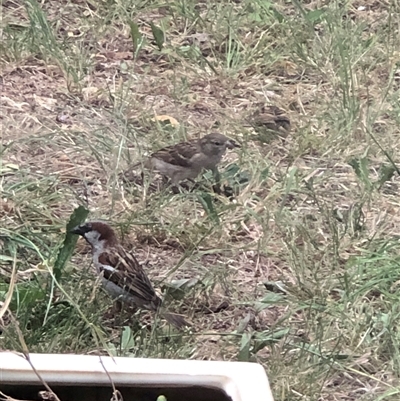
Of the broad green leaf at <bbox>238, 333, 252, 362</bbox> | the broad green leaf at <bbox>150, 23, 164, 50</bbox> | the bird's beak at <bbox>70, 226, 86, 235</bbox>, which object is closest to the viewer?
the broad green leaf at <bbox>238, 333, 252, 362</bbox>

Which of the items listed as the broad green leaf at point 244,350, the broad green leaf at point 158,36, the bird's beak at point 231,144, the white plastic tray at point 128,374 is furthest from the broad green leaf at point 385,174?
the white plastic tray at point 128,374

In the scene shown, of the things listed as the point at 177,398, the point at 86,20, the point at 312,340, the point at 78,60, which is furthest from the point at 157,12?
the point at 177,398

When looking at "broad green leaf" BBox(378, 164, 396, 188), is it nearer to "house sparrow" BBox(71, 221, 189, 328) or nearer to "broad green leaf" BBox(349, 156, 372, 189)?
"broad green leaf" BBox(349, 156, 372, 189)

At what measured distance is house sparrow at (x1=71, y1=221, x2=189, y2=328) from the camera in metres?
3.10

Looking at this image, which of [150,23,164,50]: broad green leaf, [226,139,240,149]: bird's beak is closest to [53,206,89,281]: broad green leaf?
[226,139,240,149]: bird's beak

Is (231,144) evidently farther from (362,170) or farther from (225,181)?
(362,170)

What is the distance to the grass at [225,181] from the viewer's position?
10.1ft

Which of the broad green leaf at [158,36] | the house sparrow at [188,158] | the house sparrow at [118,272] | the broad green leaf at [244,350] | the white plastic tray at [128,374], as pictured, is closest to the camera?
the white plastic tray at [128,374]

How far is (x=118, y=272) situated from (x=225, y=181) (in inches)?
46.5

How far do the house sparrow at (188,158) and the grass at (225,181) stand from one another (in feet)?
0.31

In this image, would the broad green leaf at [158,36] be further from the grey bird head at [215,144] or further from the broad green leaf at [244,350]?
the broad green leaf at [244,350]

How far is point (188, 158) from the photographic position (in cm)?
420

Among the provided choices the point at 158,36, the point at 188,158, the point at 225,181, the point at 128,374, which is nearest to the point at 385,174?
the point at 225,181

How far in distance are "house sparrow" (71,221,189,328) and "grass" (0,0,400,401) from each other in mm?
70
